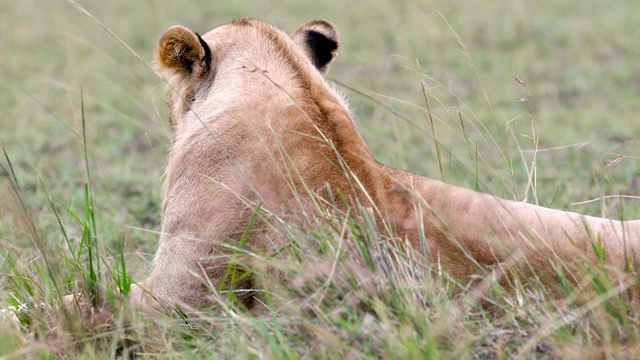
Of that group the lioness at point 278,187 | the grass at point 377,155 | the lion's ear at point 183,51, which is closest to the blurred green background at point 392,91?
the grass at point 377,155

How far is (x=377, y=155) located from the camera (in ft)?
20.3

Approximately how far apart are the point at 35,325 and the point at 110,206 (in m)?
2.00

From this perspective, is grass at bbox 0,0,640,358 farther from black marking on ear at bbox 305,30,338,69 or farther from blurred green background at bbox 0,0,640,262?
black marking on ear at bbox 305,30,338,69

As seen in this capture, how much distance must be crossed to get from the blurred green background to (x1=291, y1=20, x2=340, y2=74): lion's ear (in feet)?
1.84

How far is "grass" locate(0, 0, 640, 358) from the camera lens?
236cm

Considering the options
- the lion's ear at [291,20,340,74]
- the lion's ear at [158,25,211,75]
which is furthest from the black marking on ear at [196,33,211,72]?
the lion's ear at [291,20,340,74]

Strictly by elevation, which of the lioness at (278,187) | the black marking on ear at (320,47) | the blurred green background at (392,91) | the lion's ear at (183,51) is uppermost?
the lion's ear at (183,51)

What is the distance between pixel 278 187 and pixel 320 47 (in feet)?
3.25

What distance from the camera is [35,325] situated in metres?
2.67

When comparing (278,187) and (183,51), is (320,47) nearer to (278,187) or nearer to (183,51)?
(183,51)

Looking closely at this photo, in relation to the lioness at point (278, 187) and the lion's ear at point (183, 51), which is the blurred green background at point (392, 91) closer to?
the lioness at point (278, 187)

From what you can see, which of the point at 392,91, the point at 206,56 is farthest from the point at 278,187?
the point at 392,91

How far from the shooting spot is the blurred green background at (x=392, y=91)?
16.7ft

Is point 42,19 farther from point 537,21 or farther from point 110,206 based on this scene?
point 110,206
